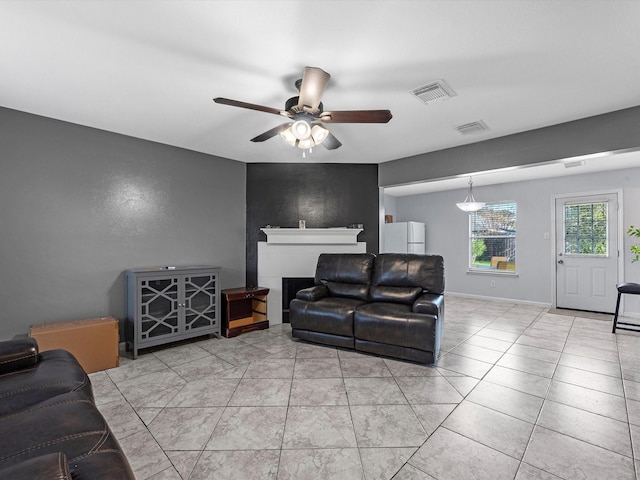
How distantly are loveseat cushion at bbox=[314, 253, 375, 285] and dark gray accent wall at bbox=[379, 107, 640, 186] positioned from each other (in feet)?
4.40

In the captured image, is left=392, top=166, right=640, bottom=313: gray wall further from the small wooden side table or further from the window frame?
the small wooden side table

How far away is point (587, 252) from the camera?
17.1 ft

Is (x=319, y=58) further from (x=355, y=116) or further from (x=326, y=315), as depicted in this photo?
(x=326, y=315)

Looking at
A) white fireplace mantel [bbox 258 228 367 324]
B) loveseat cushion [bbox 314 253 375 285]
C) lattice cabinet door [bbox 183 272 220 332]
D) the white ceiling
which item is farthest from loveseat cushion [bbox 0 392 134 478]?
white fireplace mantel [bbox 258 228 367 324]

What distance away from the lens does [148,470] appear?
157 cm

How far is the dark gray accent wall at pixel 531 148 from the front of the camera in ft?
9.20

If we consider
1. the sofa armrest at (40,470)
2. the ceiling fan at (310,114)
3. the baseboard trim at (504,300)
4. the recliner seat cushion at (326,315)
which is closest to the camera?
the sofa armrest at (40,470)

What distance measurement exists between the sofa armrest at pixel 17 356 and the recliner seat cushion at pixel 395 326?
257cm

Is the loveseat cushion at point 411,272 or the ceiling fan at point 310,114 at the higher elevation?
the ceiling fan at point 310,114

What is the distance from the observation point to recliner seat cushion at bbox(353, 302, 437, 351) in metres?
2.91

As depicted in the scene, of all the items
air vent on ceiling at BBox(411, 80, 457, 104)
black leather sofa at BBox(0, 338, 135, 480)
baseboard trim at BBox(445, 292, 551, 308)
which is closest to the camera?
black leather sofa at BBox(0, 338, 135, 480)

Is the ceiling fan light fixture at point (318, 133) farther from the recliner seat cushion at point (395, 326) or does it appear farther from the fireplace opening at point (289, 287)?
the fireplace opening at point (289, 287)

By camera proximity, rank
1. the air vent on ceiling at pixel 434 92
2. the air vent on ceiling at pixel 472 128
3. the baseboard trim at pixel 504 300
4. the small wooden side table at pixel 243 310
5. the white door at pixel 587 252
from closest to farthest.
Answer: the air vent on ceiling at pixel 434 92, the air vent on ceiling at pixel 472 128, the small wooden side table at pixel 243 310, the white door at pixel 587 252, the baseboard trim at pixel 504 300

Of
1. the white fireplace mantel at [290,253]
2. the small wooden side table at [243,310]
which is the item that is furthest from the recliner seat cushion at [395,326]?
the small wooden side table at [243,310]
